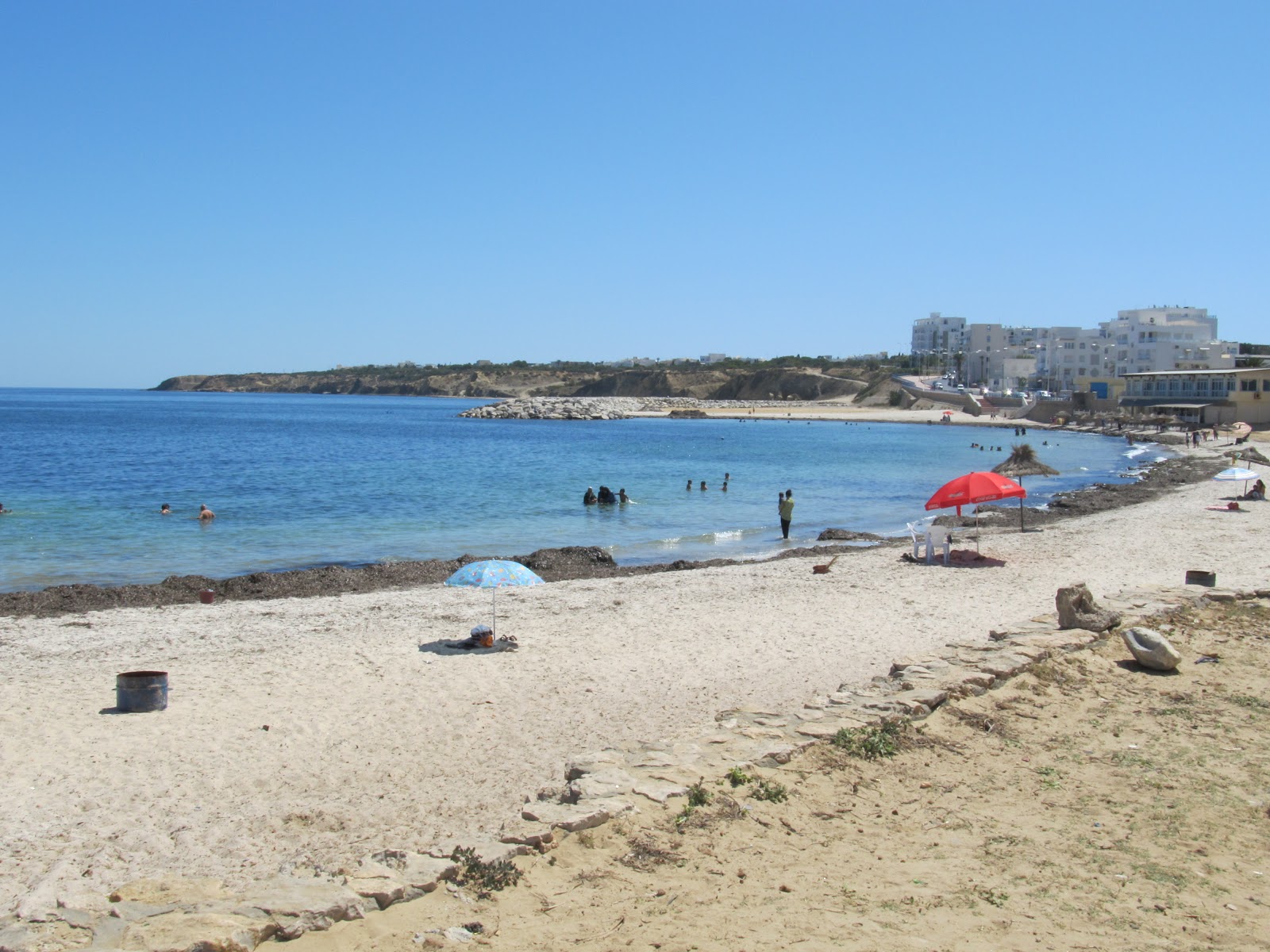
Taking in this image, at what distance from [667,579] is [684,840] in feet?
43.3

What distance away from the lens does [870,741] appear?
8.41m

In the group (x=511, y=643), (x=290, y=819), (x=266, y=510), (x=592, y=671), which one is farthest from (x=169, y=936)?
(x=266, y=510)

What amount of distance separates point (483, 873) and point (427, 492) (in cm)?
3309

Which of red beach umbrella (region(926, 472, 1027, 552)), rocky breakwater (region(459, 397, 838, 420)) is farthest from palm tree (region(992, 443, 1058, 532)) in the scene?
rocky breakwater (region(459, 397, 838, 420))

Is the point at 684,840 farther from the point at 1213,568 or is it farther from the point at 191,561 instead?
the point at 191,561

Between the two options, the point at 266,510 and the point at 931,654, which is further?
the point at 266,510

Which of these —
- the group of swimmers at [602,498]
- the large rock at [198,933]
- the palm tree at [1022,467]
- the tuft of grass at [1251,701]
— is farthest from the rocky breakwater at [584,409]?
the large rock at [198,933]

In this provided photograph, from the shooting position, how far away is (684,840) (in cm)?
671

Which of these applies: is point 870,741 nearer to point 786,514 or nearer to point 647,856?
point 647,856

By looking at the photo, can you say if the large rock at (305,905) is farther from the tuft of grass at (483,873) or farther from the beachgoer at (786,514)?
the beachgoer at (786,514)

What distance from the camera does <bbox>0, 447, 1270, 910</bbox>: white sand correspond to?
7.66 meters

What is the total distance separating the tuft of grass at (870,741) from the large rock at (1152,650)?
4086 mm

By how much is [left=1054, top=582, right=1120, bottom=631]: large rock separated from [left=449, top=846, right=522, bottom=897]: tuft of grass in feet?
29.9

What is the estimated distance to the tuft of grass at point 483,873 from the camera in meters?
5.99
